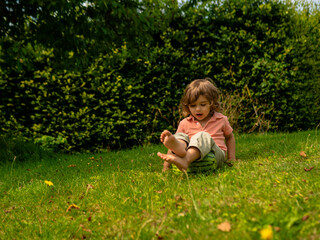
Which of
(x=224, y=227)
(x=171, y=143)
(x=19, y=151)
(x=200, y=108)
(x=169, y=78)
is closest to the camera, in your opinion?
(x=224, y=227)

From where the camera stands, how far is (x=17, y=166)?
15.8 ft

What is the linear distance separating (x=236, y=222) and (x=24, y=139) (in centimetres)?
533

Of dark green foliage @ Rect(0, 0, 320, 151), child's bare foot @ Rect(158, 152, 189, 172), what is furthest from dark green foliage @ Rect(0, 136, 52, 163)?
child's bare foot @ Rect(158, 152, 189, 172)

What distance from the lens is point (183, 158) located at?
268 centimetres

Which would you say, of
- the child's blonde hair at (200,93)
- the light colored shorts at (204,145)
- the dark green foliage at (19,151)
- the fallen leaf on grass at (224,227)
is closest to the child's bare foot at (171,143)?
the light colored shorts at (204,145)

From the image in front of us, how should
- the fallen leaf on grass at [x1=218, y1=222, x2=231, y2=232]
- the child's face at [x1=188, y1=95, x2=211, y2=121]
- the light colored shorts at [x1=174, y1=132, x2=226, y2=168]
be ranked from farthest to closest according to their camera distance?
the child's face at [x1=188, y1=95, x2=211, y2=121] → the light colored shorts at [x1=174, y1=132, x2=226, y2=168] → the fallen leaf on grass at [x1=218, y1=222, x2=231, y2=232]

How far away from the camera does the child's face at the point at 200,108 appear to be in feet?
10.9

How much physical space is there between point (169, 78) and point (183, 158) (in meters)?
3.96

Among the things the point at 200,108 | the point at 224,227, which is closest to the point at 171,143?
the point at 200,108

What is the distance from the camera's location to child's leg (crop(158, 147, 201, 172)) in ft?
8.48

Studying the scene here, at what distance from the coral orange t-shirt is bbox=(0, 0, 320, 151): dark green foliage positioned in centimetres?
243

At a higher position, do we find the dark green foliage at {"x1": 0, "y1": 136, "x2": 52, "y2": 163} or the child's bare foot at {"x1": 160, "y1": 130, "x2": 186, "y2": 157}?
the child's bare foot at {"x1": 160, "y1": 130, "x2": 186, "y2": 157}

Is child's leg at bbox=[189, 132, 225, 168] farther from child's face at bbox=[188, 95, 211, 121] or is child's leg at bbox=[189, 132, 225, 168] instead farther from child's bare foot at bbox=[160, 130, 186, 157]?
child's face at bbox=[188, 95, 211, 121]

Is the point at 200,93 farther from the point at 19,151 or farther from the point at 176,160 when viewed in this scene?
the point at 19,151
